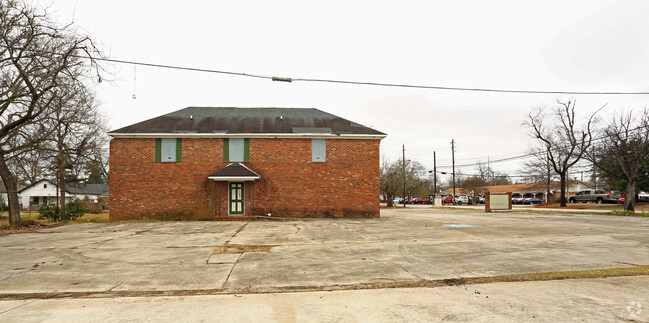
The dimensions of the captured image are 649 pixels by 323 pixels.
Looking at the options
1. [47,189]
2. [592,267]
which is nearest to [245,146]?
[592,267]

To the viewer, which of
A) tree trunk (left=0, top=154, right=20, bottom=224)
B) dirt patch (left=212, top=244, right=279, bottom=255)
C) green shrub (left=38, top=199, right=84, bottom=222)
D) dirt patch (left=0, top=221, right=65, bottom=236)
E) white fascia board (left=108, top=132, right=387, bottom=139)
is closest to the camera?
dirt patch (left=212, top=244, right=279, bottom=255)

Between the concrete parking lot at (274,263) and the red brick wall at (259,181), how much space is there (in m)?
8.42

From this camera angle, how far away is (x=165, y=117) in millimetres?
23062

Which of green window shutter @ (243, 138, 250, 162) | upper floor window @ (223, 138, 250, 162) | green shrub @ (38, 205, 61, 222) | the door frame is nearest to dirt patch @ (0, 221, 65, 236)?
green shrub @ (38, 205, 61, 222)

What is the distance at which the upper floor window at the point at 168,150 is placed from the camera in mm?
20938

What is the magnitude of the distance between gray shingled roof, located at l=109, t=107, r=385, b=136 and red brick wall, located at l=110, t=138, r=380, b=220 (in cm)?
81

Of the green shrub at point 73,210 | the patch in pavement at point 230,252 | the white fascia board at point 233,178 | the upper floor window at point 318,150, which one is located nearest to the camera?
the patch in pavement at point 230,252

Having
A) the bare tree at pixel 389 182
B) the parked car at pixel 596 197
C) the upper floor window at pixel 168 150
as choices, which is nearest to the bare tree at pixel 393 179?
the bare tree at pixel 389 182

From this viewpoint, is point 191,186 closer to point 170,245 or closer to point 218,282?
point 170,245

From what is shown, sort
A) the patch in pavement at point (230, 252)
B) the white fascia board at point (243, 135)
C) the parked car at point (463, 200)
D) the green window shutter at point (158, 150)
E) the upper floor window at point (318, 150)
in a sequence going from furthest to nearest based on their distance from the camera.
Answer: the parked car at point (463, 200)
the upper floor window at point (318, 150)
the green window shutter at point (158, 150)
the white fascia board at point (243, 135)
the patch in pavement at point (230, 252)

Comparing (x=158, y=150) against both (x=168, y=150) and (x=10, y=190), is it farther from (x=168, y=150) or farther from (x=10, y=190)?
(x=10, y=190)

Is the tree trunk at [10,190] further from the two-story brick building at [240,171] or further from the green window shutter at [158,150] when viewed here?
the green window shutter at [158,150]

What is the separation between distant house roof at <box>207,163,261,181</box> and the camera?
19797 mm

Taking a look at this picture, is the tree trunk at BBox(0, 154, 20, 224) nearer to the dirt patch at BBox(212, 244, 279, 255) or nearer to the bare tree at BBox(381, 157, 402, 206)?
the dirt patch at BBox(212, 244, 279, 255)
